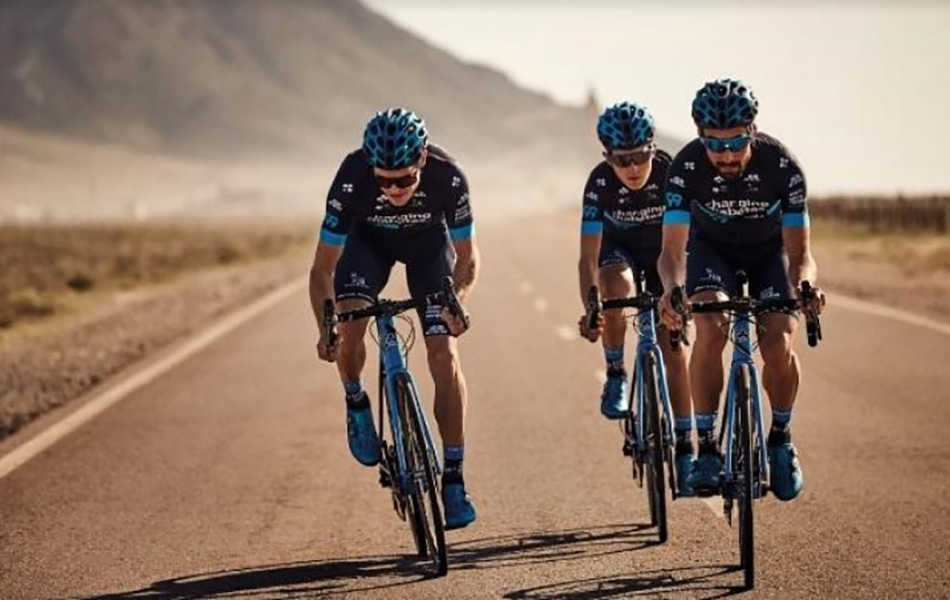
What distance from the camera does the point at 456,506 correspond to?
7617mm

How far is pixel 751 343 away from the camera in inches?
291

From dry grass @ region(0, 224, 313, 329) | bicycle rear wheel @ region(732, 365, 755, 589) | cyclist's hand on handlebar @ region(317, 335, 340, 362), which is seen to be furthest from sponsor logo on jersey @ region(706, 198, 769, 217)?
dry grass @ region(0, 224, 313, 329)

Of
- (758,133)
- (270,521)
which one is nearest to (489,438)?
(270,521)

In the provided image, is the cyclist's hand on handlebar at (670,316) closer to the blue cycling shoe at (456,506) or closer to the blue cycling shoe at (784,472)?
the blue cycling shoe at (784,472)

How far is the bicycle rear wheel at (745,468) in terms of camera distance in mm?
7012

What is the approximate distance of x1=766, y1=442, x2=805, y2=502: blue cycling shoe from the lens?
7.42 metres

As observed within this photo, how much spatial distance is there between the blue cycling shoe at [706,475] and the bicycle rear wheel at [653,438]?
56 cm

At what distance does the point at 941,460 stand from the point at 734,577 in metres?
3.51

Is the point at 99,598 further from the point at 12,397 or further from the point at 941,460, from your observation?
the point at 12,397

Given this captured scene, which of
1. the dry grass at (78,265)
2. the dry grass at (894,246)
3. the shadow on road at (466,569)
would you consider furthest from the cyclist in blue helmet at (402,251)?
the dry grass at (894,246)

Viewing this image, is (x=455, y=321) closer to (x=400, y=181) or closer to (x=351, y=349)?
(x=400, y=181)

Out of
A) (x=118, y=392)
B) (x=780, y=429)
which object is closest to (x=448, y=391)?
(x=780, y=429)

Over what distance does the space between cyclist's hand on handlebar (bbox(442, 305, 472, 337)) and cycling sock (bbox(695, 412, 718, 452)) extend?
1232 millimetres

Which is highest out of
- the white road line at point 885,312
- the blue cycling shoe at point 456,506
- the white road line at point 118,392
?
the blue cycling shoe at point 456,506
